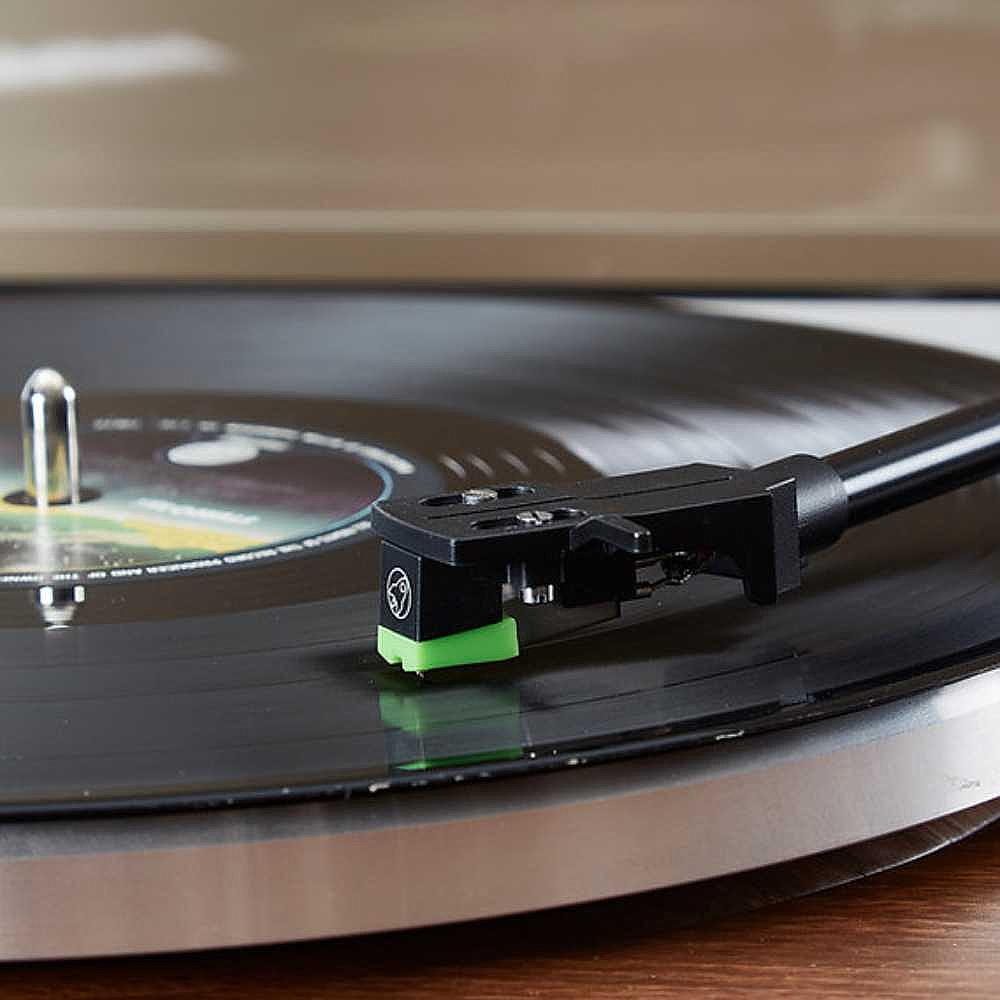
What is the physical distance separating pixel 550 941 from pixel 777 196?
0.87 meters

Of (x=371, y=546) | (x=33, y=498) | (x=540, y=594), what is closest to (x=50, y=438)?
(x=33, y=498)

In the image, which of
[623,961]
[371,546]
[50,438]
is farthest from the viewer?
[50,438]

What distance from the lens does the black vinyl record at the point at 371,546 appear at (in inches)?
18.6

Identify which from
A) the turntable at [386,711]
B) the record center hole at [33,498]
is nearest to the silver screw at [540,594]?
the turntable at [386,711]

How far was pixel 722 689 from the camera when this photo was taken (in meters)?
0.50

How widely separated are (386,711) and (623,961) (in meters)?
0.08

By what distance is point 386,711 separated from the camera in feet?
1.61

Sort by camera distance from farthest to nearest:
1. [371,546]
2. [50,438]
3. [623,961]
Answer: [50,438] → [371,546] → [623,961]

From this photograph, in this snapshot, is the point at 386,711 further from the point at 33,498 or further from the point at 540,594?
the point at 33,498

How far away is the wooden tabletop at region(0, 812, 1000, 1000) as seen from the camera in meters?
0.47

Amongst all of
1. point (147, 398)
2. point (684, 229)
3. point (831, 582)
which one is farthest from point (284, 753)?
point (684, 229)

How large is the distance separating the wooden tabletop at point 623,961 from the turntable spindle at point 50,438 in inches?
13.1

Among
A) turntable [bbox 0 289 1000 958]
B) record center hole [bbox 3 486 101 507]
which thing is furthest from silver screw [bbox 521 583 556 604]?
record center hole [bbox 3 486 101 507]

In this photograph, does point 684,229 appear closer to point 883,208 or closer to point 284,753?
point 883,208
